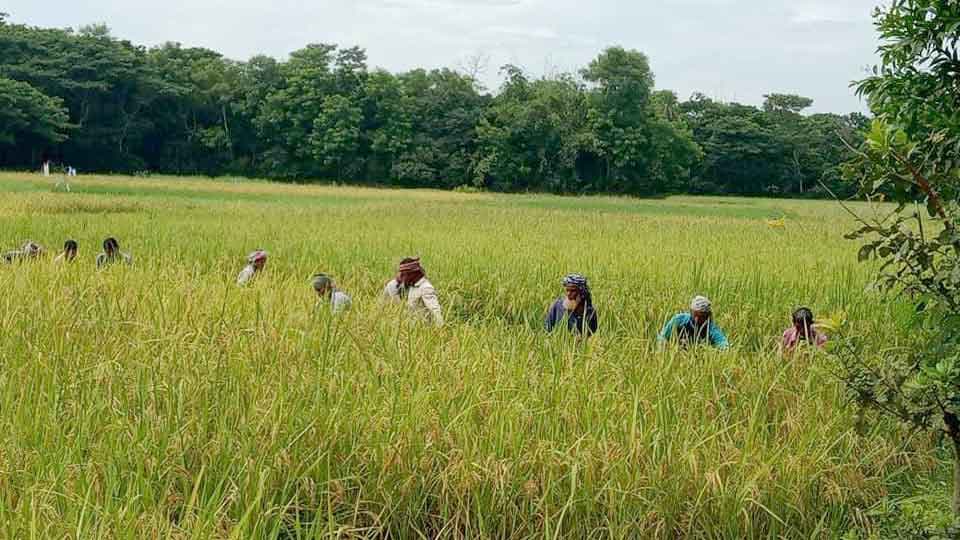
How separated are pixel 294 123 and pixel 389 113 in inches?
237

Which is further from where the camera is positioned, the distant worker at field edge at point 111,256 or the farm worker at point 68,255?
the distant worker at field edge at point 111,256

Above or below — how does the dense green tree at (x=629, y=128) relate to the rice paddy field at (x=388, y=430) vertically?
above

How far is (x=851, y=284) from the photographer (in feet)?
31.0

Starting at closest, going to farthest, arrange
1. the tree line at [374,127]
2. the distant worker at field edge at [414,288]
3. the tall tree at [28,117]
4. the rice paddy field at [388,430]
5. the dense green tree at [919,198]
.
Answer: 1. the dense green tree at [919,198]
2. the rice paddy field at [388,430]
3. the distant worker at field edge at [414,288]
4. the tall tree at [28,117]
5. the tree line at [374,127]

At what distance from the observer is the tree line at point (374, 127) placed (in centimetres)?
5078

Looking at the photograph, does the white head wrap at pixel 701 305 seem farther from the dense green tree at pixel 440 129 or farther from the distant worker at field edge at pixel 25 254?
the dense green tree at pixel 440 129

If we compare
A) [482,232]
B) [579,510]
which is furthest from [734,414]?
[482,232]

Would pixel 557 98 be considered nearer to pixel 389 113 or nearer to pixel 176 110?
pixel 389 113

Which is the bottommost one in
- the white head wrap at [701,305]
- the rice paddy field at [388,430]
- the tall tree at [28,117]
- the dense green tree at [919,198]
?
the rice paddy field at [388,430]

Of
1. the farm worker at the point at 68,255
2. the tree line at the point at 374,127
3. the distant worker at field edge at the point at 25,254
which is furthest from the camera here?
the tree line at the point at 374,127

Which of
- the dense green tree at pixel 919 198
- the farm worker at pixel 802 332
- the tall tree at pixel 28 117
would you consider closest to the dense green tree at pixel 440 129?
the tall tree at pixel 28 117

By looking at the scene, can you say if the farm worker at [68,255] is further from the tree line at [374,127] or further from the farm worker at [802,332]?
the tree line at [374,127]

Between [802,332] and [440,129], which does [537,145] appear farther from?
[802,332]

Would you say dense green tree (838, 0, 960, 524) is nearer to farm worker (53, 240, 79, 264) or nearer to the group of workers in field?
the group of workers in field
